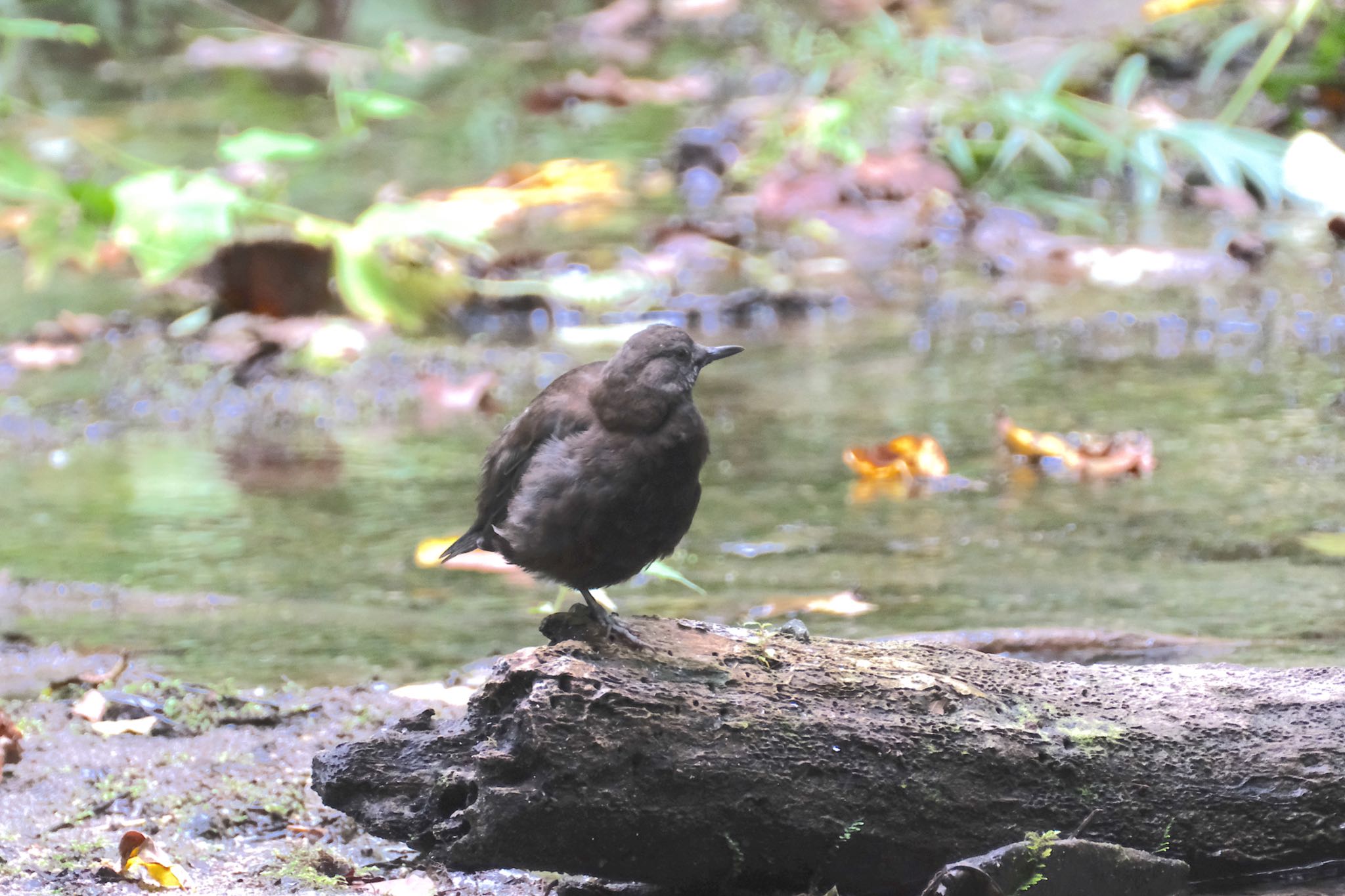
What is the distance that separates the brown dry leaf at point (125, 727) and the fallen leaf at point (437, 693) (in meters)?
0.44

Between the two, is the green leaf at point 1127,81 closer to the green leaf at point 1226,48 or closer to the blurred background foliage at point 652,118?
the blurred background foliage at point 652,118

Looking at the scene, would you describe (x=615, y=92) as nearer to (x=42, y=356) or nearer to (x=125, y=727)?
(x=42, y=356)

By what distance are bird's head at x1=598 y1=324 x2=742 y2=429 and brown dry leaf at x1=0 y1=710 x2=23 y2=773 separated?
1.15m

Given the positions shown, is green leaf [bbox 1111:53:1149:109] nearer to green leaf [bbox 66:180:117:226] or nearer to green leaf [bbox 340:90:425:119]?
green leaf [bbox 340:90:425:119]

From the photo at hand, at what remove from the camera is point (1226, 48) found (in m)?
7.79

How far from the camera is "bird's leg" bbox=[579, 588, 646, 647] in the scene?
89.0 inches

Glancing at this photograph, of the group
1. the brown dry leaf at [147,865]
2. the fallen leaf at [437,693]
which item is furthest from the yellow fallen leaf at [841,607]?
the brown dry leaf at [147,865]

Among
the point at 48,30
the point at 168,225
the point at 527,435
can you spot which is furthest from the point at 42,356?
the point at 527,435

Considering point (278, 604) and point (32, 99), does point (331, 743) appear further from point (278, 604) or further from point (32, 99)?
point (32, 99)

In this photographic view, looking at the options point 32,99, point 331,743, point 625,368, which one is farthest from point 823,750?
point 32,99

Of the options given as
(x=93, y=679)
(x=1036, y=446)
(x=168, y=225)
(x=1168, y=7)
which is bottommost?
(x=93, y=679)

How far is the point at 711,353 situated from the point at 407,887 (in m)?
1.01

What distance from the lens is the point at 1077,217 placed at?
7086mm

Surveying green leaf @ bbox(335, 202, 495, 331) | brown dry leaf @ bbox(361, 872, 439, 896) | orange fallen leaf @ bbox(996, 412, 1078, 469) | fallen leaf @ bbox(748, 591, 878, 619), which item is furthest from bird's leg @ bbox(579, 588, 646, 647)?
green leaf @ bbox(335, 202, 495, 331)
